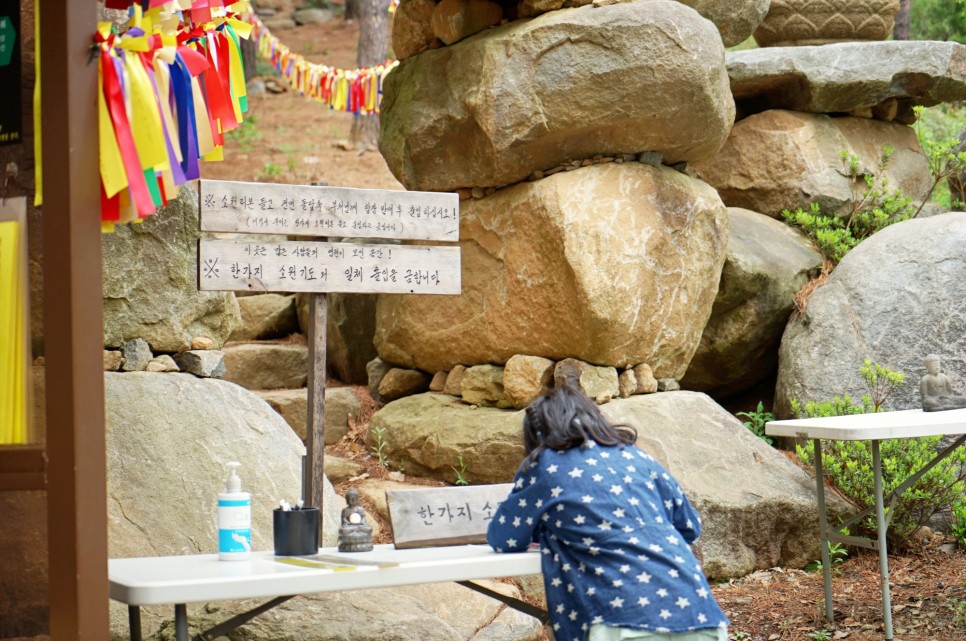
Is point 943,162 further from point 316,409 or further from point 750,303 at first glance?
point 316,409

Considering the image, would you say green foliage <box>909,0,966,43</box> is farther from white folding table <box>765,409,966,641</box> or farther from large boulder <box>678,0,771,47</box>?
white folding table <box>765,409,966,641</box>

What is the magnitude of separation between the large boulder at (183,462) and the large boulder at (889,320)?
10.9 feet

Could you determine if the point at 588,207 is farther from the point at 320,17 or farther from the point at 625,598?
the point at 320,17

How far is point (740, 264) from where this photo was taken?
7.16 m

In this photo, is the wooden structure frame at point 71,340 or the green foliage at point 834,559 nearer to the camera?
the wooden structure frame at point 71,340

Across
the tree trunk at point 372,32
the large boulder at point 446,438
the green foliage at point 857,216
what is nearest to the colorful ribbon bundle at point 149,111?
the large boulder at point 446,438

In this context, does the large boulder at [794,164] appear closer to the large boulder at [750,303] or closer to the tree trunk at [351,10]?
the large boulder at [750,303]

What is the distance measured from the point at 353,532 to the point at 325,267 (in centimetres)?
116

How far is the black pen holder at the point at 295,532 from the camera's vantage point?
3.43 meters

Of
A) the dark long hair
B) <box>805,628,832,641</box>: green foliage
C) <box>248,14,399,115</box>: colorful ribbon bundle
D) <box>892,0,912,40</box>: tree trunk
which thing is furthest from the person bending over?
<box>892,0,912,40</box>: tree trunk

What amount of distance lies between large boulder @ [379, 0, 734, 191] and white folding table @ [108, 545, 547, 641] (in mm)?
2945

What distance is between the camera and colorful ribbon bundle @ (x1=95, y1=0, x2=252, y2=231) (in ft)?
9.37

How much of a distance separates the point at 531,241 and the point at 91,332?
3510 millimetres

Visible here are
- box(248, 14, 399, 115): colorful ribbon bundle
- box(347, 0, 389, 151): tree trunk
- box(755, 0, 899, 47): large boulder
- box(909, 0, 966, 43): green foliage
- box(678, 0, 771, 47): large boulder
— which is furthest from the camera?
box(347, 0, 389, 151): tree trunk
